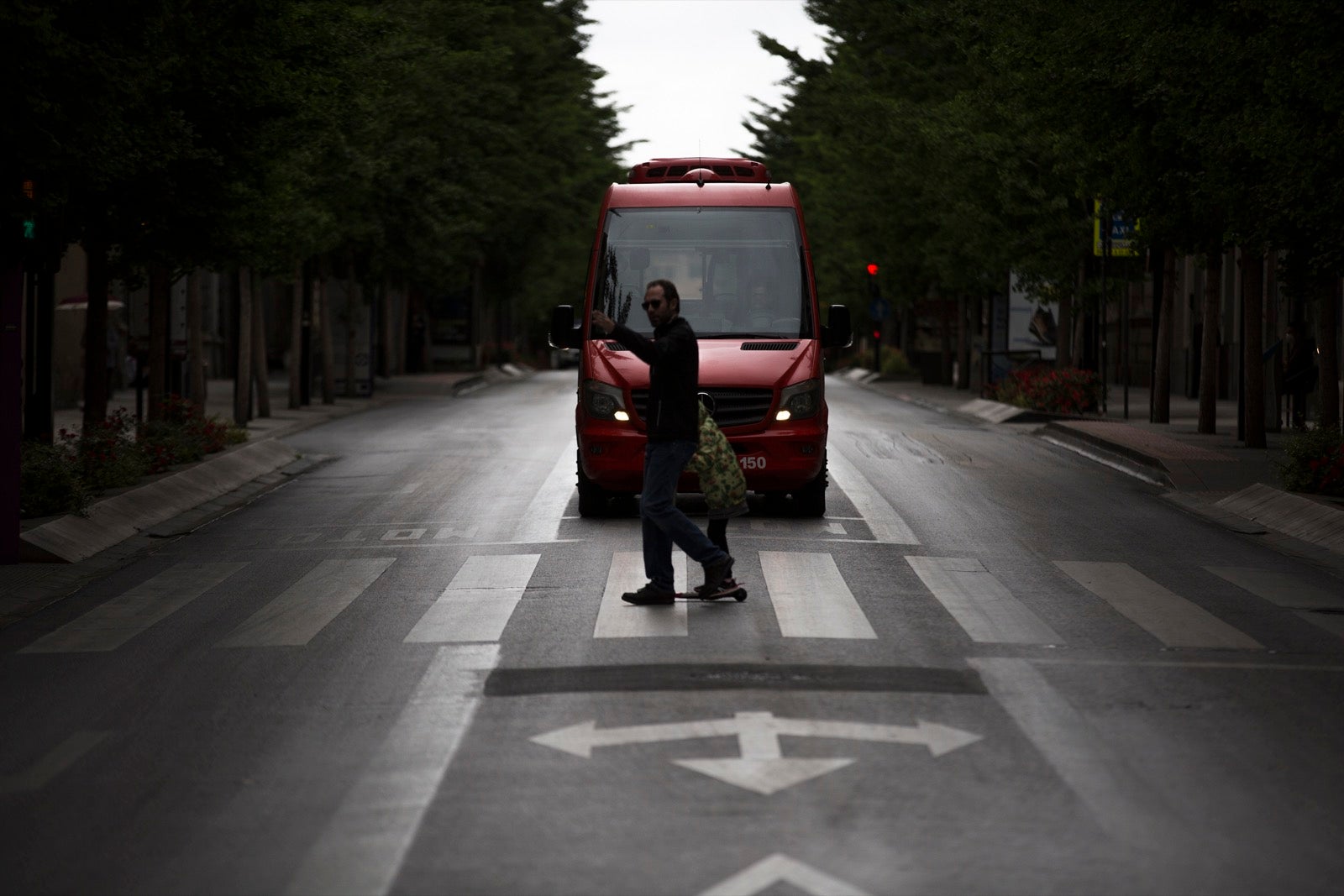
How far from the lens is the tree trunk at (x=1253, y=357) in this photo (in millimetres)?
25312

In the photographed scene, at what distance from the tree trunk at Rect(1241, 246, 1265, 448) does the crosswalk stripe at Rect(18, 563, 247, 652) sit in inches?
592

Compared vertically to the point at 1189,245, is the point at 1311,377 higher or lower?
lower

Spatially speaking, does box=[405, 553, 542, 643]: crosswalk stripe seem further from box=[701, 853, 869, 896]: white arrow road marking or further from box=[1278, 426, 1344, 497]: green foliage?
box=[1278, 426, 1344, 497]: green foliage

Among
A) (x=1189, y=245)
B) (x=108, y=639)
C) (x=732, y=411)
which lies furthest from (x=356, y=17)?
(x=108, y=639)

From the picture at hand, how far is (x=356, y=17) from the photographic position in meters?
23.0

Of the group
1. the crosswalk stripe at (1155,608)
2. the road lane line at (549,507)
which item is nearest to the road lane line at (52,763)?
the crosswalk stripe at (1155,608)

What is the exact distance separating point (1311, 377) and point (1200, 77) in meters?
10.4

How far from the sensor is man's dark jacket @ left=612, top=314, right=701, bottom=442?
1170 centimetres

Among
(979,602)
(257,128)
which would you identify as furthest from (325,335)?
(979,602)

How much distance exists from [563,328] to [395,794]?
9.98m

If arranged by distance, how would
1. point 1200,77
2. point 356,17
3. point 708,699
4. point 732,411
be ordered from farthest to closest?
point 356,17 < point 1200,77 < point 732,411 < point 708,699

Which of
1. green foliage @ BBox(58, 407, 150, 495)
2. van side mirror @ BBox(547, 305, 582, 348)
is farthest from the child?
green foliage @ BBox(58, 407, 150, 495)

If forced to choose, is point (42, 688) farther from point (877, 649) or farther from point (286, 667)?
point (877, 649)

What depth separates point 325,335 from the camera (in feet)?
135
